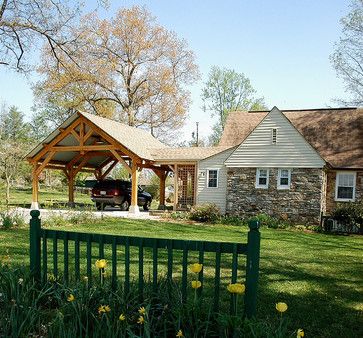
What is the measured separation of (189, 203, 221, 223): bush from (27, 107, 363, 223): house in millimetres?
1616

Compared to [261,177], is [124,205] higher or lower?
lower

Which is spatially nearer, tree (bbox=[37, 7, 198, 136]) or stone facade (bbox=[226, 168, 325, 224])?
stone facade (bbox=[226, 168, 325, 224])

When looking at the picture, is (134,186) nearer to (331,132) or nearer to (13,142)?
(331,132)

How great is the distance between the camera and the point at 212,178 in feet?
→ 71.4

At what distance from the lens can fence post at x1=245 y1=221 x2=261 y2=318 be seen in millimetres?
3965

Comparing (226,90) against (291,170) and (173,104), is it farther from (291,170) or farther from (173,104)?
(291,170)

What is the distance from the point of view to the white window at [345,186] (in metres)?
20.0

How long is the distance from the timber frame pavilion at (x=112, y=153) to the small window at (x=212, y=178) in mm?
864

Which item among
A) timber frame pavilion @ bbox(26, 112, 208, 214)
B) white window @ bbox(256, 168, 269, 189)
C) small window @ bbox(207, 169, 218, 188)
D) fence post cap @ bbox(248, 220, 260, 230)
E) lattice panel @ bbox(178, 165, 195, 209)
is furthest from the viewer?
lattice panel @ bbox(178, 165, 195, 209)

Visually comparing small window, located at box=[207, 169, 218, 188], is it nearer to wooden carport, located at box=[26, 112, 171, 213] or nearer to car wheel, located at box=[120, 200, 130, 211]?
wooden carport, located at box=[26, 112, 171, 213]

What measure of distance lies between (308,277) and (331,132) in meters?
16.8

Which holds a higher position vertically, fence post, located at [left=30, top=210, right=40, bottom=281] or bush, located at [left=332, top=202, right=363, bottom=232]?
fence post, located at [left=30, top=210, right=40, bottom=281]

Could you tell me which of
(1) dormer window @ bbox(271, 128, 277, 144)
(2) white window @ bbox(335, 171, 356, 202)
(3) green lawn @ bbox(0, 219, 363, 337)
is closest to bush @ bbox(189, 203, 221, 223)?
(1) dormer window @ bbox(271, 128, 277, 144)

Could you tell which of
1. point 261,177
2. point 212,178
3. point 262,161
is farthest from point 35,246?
point 212,178
